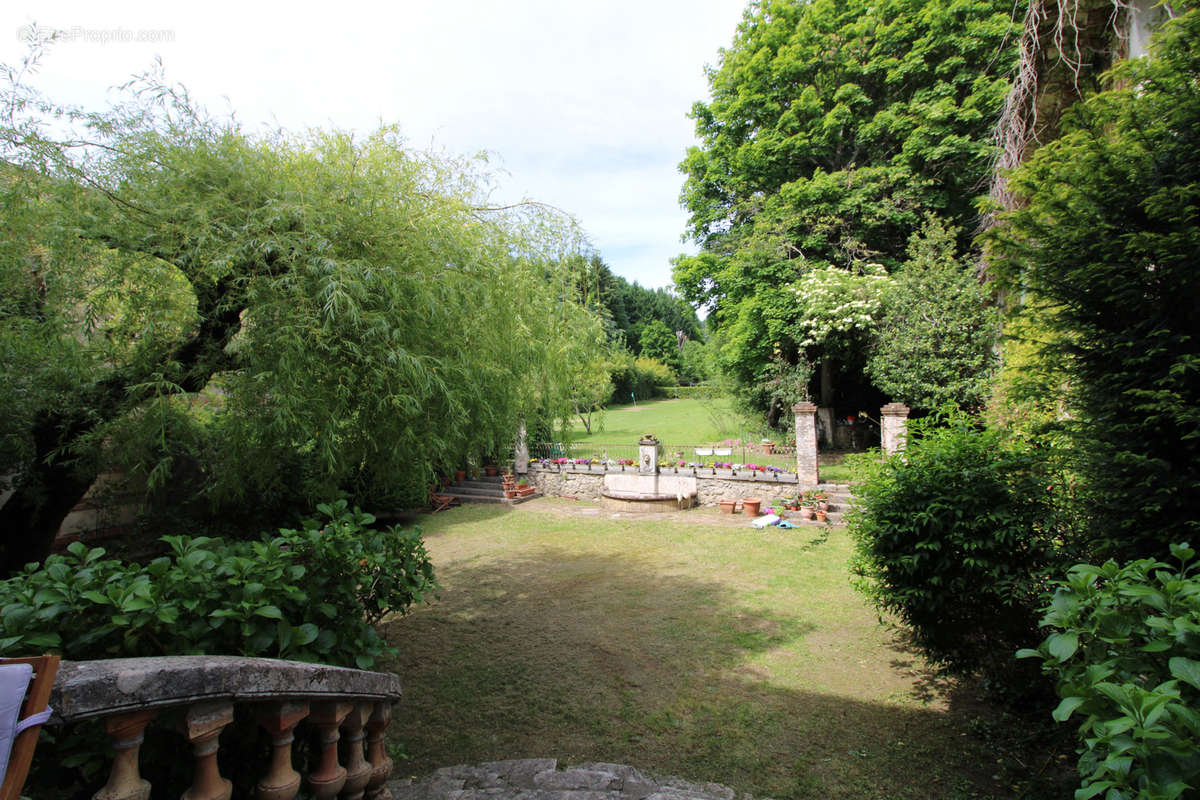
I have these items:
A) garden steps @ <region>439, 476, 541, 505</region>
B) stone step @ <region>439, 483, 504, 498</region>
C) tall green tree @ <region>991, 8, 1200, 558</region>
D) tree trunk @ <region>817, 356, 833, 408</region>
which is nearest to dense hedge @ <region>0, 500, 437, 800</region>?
tall green tree @ <region>991, 8, 1200, 558</region>

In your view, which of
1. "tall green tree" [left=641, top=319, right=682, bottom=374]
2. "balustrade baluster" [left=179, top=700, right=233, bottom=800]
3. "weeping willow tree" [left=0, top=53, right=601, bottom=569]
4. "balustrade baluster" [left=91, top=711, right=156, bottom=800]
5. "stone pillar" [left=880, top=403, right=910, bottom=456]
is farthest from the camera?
"tall green tree" [left=641, top=319, right=682, bottom=374]

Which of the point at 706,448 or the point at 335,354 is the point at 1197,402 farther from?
the point at 706,448

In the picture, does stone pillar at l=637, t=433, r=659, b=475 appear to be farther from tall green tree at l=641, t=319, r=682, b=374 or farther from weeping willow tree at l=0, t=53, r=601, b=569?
tall green tree at l=641, t=319, r=682, b=374

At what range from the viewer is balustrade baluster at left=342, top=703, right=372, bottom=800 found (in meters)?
2.11

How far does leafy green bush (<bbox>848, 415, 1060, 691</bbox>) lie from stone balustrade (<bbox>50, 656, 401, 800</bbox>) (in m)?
3.69

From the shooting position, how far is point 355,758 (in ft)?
7.07

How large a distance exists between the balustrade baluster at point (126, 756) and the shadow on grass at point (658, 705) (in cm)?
257

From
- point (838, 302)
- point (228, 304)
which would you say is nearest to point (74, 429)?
point (228, 304)

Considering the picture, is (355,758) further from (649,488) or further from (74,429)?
(649,488)

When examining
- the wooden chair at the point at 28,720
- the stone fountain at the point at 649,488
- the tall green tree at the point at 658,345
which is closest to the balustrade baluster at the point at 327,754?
the wooden chair at the point at 28,720

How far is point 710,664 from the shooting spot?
17.3 feet

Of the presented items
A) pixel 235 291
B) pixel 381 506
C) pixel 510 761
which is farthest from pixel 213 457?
pixel 381 506

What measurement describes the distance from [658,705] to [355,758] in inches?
118

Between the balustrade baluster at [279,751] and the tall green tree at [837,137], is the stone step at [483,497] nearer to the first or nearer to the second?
the tall green tree at [837,137]
